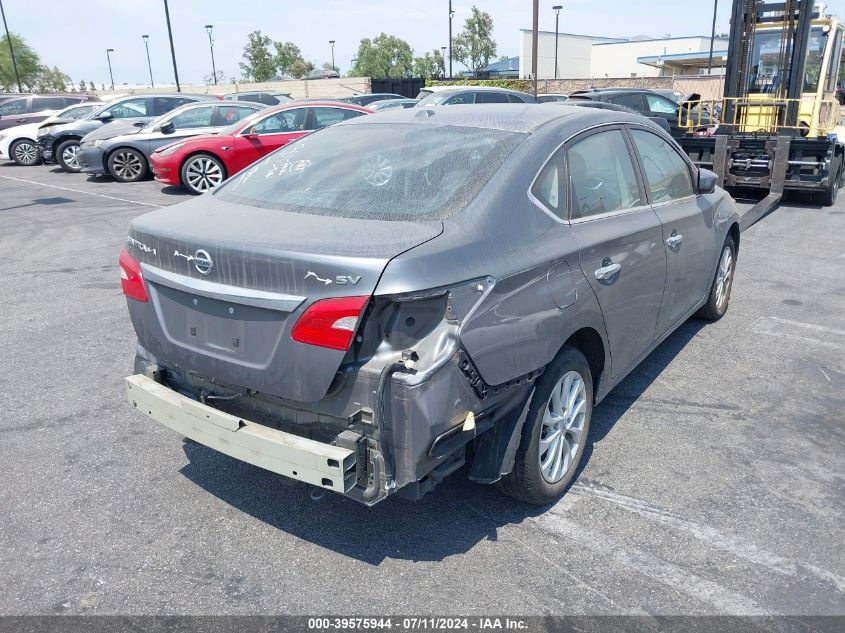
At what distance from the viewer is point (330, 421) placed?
8.64ft

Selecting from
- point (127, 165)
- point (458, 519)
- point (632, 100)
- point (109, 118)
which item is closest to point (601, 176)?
point (458, 519)

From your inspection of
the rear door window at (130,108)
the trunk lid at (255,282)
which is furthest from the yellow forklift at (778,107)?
the rear door window at (130,108)

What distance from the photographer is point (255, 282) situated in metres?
2.61

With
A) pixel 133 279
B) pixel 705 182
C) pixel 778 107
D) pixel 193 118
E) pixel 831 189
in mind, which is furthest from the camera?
pixel 193 118

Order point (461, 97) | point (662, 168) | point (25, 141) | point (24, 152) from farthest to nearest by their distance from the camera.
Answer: point (24, 152) < point (25, 141) < point (461, 97) < point (662, 168)

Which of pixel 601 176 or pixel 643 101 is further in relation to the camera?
pixel 643 101

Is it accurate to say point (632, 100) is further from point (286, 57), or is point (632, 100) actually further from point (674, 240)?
point (286, 57)

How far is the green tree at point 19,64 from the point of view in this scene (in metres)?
72.8

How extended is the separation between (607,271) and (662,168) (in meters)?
1.36

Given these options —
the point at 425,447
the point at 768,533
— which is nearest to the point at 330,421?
the point at 425,447

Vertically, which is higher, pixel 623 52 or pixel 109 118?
pixel 623 52

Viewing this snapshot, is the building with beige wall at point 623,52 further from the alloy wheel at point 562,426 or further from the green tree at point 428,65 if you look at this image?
the alloy wheel at point 562,426

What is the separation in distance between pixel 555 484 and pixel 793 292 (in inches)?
177

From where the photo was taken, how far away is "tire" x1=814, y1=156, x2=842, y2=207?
11.1 meters
